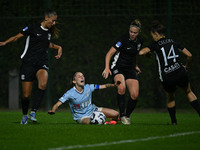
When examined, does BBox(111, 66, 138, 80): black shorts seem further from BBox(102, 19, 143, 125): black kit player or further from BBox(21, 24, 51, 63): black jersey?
BBox(21, 24, 51, 63): black jersey

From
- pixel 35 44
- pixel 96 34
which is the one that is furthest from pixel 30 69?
pixel 96 34

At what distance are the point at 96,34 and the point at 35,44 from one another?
16.1 feet

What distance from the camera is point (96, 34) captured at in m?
14.0

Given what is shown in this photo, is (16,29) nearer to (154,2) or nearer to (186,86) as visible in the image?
(154,2)

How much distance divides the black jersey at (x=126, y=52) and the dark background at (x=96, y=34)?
417cm

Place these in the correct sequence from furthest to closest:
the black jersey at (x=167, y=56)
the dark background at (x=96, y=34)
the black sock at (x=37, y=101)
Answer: the dark background at (x=96, y=34) → the black sock at (x=37, y=101) → the black jersey at (x=167, y=56)

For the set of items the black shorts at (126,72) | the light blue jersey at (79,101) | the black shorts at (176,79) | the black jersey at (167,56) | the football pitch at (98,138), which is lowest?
the football pitch at (98,138)

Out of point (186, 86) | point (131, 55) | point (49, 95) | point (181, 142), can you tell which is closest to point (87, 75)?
point (49, 95)

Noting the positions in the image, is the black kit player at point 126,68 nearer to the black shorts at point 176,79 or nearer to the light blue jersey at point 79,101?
the light blue jersey at point 79,101

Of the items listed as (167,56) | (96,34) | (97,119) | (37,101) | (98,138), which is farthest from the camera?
(96,34)

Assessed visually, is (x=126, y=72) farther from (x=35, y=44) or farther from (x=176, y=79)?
(x=35, y=44)

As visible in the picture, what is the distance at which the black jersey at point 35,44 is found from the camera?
30.0 feet

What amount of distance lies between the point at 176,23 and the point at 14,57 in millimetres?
4873

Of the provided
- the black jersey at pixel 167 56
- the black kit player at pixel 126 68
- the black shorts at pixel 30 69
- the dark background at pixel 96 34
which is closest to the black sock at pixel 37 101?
the black shorts at pixel 30 69
